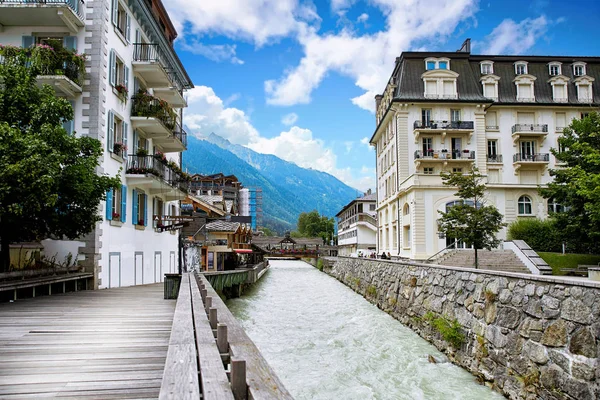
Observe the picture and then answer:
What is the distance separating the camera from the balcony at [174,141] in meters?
25.1

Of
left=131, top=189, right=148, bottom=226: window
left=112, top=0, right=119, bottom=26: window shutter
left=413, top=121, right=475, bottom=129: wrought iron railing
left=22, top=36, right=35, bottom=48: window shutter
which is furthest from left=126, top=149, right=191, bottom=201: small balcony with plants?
left=413, top=121, right=475, bottom=129: wrought iron railing

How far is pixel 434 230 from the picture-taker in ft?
125

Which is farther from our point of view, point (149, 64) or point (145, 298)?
point (149, 64)

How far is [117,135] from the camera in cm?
2011

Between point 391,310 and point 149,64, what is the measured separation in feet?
49.3

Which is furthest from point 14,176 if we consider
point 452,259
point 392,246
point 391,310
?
point 392,246

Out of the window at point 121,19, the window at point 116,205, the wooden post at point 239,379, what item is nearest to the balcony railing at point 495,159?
the window at point 121,19

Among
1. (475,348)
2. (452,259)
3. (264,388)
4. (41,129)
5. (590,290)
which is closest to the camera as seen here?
(264,388)

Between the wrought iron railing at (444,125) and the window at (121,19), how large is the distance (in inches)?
1076

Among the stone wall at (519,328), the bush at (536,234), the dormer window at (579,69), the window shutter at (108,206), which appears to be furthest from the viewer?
the dormer window at (579,69)

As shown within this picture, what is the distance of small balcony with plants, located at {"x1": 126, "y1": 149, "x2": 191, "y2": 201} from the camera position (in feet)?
68.4

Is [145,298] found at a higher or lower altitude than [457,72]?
lower

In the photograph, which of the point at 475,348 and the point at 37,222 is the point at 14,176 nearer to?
the point at 37,222

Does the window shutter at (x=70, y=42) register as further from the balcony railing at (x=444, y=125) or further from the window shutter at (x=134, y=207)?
the balcony railing at (x=444, y=125)
